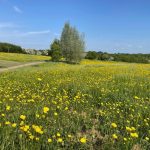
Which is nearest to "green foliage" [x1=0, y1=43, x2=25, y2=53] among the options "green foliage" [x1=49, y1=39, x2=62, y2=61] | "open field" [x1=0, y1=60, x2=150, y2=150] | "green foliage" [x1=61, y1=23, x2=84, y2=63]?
"green foliage" [x1=61, y1=23, x2=84, y2=63]

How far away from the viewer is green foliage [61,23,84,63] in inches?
2584

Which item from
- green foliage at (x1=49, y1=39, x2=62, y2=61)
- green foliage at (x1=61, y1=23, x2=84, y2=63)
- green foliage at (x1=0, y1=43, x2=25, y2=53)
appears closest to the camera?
green foliage at (x1=49, y1=39, x2=62, y2=61)

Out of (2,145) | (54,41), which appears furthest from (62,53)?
(2,145)

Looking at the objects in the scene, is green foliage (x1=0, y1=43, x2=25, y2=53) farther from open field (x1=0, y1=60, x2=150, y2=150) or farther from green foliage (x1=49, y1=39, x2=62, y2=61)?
open field (x1=0, y1=60, x2=150, y2=150)

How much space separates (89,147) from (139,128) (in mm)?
1522

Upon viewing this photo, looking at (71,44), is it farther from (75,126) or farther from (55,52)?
(75,126)

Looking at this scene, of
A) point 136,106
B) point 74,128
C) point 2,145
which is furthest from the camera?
point 136,106

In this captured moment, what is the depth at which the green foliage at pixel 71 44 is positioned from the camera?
2584 inches

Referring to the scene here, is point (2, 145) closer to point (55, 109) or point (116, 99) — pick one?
point (55, 109)

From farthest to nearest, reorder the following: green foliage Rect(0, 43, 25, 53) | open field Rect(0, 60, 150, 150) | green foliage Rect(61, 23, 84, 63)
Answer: green foliage Rect(0, 43, 25, 53) < green foliage Rect(61, 23, 84, 63) < open field Rect(0, 60, 150, 150)

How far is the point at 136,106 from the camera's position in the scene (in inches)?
288

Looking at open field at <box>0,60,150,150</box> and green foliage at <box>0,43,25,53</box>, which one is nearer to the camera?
open field at <box>0,60,150,150</box>

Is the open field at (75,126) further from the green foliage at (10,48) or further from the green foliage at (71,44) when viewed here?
the green foliage at (10,48)

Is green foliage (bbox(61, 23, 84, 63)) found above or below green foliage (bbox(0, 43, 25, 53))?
above
